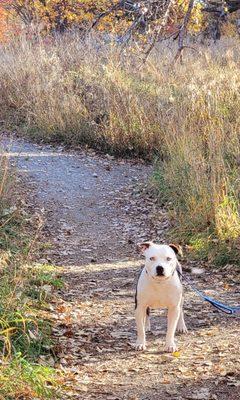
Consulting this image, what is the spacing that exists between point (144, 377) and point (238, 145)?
430cm

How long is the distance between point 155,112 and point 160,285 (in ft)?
21.2

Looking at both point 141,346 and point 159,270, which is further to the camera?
point 141,346

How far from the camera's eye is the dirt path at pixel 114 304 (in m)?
3.97

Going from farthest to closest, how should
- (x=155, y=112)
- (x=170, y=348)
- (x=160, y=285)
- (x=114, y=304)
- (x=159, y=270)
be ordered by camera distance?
(x=155, y=112)
(x=114, y=304)
(x=170, y=348)
(x=160, y=285)
(x=159, y=270)

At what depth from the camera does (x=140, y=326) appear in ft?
14.1

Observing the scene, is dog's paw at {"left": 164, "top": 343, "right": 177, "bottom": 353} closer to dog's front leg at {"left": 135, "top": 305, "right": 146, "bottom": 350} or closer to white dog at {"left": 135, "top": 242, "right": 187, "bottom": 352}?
white dog at {"left": 135, "top": 242, "right": 187, "bottom": 352}

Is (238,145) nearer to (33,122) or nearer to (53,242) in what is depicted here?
(53,242)

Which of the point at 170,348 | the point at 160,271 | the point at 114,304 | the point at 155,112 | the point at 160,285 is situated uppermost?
the point at 160,271

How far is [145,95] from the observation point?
10.7 meters

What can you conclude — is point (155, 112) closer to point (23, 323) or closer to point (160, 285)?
point (160, 285)

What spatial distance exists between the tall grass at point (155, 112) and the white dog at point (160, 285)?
7.31ft

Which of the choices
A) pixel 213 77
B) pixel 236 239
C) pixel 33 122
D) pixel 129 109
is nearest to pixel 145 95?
pixel 129 109

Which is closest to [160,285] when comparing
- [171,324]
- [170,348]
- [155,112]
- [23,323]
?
[171,324]

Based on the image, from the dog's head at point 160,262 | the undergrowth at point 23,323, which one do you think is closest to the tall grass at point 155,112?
the undergrowth at point 23,323
